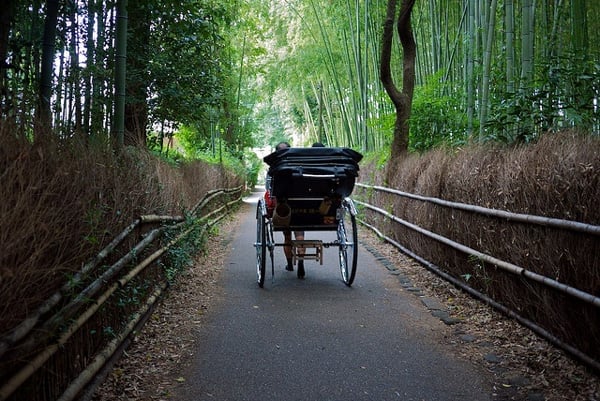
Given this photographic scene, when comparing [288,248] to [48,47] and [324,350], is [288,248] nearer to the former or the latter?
[324,350]

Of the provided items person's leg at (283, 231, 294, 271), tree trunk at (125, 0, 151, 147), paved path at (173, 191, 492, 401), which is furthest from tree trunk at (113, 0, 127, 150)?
tree trunk at (125, 0, 151, 147)

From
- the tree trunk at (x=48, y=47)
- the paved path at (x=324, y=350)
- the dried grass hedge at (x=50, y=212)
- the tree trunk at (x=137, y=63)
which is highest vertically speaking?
the tree trunk at (x=137, y=63)

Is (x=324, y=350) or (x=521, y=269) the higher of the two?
(x=521, y=269)

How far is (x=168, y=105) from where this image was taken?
8.37 meters

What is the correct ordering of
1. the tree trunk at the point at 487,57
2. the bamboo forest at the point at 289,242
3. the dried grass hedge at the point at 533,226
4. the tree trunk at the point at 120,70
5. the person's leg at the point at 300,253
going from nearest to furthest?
1. the bamboo forest at the point at 289,242
2. the dried grass hedge at the point at 533,226
3. the tree trunk at the point at 120,70
4. the person's leg at the point at 300,253
5. the tree trunk at the point at 487,57

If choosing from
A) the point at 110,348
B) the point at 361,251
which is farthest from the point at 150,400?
the point at 361,251

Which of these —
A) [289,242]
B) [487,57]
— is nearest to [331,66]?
[487,57]

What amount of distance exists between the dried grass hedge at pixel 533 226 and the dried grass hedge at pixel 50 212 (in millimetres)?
2674

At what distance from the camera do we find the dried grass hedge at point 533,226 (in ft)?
10.3

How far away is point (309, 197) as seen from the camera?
5859 millimetres

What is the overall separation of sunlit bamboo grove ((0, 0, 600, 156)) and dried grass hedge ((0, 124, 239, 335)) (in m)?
0.22

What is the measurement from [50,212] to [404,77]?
7.93 m

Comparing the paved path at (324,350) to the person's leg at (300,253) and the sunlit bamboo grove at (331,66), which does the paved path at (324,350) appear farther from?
the sunlit bamboo grove at (331,66)

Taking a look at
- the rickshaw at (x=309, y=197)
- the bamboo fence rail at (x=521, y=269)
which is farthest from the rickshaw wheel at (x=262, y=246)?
the bamboo fence rail at (x=521, y=269)
